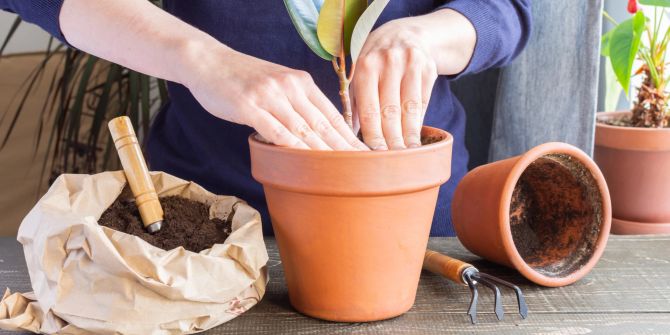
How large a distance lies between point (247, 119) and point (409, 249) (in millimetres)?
223

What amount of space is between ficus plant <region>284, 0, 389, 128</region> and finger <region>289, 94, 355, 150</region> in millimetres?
57

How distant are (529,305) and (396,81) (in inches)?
11.6

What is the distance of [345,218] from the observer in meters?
0.71

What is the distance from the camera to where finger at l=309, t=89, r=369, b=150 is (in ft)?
2.48

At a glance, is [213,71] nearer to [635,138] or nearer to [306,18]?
[306,18]

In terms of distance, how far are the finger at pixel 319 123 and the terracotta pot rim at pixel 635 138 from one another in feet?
3.27

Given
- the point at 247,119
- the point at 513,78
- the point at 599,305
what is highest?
the point at 247,119

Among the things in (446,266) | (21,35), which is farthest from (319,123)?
(21,35)

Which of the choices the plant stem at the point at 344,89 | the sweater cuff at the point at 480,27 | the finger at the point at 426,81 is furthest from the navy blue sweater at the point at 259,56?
the plant stem at the point at 344,89

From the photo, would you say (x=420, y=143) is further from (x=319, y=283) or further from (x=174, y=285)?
(x=174, y=285)

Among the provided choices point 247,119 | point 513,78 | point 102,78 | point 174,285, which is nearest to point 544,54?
point 513,78

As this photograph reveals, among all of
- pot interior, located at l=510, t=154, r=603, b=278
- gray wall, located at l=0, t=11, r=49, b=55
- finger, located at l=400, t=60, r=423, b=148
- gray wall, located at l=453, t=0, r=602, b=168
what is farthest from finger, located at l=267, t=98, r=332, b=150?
gray wall, located at l=0, t=11, r=49, b=55

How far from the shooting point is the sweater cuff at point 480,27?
3.49 feet

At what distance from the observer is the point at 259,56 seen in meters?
1.15
